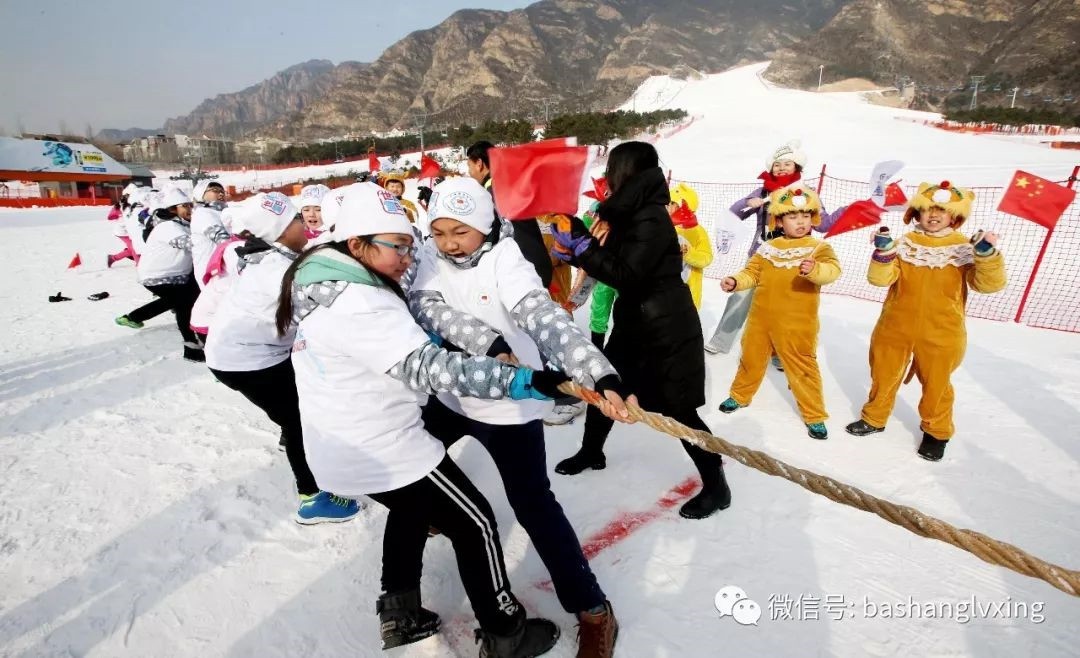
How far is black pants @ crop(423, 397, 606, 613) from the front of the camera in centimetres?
208

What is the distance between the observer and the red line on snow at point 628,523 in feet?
8.99

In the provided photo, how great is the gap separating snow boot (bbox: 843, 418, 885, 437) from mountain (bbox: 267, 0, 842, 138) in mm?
103275

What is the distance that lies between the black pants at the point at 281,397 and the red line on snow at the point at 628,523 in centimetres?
154

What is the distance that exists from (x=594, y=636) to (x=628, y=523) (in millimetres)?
896

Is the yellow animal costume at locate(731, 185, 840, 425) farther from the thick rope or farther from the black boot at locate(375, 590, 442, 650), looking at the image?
the black boot at locate(375, 590, 442, 650)

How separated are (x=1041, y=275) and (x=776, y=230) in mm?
6214

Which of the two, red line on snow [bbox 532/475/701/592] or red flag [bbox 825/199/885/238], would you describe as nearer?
red line on snow [bbox 532/475/701/592]

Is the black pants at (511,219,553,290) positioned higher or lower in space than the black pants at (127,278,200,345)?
higher

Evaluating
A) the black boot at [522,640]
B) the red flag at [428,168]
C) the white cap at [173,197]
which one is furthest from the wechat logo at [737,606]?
the white cap at [173,197]

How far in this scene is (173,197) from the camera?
6.08 m

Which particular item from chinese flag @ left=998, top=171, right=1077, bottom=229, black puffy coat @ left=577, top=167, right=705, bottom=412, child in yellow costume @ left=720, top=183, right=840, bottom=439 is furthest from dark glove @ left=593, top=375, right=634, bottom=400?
chinese flag @ left=998, top=171, right=1077, bottom=229

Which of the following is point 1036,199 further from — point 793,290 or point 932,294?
point 793,290

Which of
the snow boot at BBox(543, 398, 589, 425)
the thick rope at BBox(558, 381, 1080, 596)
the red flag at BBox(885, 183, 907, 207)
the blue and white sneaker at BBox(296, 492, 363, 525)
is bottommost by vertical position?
the blue and white sneaker at BBox(296, 492, 363, 525)

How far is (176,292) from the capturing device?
5.75 m
